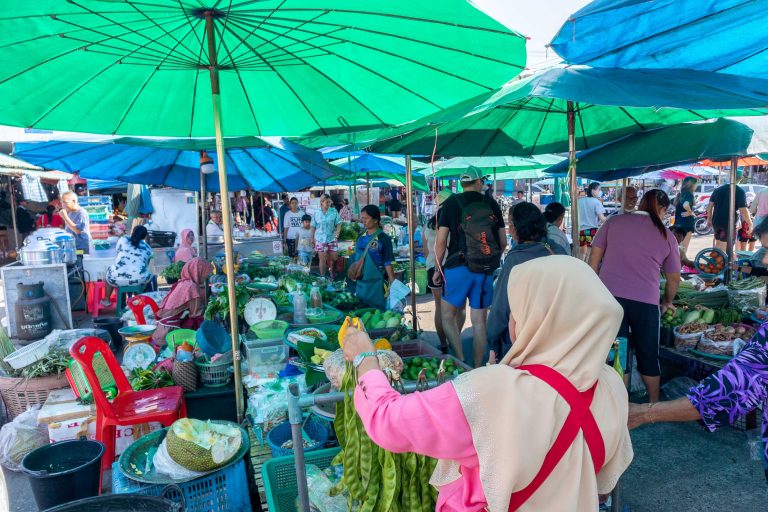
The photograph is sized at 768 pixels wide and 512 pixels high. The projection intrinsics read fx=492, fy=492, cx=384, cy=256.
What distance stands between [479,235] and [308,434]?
2541mm

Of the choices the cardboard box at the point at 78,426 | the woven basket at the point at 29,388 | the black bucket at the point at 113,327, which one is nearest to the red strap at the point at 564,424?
the cardboard box at the point at 78,426

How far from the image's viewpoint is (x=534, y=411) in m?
1.33

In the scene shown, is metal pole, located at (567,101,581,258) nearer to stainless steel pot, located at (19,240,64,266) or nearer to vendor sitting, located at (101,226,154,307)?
vendor sitting, located at (101,226,154,307)

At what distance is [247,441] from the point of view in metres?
2.86

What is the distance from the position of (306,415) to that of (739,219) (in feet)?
38.4

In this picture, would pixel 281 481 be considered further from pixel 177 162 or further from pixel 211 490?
pixel 177 162

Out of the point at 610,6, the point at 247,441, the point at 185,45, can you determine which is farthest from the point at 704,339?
the point at 185,45

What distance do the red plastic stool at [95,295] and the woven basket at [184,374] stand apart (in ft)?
17.9

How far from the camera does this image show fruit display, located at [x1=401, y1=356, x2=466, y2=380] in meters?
2.86

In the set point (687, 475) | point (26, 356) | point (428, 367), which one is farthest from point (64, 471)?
point (687, 475)

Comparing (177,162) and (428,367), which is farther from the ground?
(177,162)

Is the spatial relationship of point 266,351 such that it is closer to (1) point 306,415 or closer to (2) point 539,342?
(1) point 306,415

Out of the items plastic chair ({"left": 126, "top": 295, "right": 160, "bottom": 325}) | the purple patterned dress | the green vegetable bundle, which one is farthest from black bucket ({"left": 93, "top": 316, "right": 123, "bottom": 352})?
the purple patterned dress

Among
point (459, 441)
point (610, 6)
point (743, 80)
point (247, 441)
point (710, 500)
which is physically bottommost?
point (710, 500)
